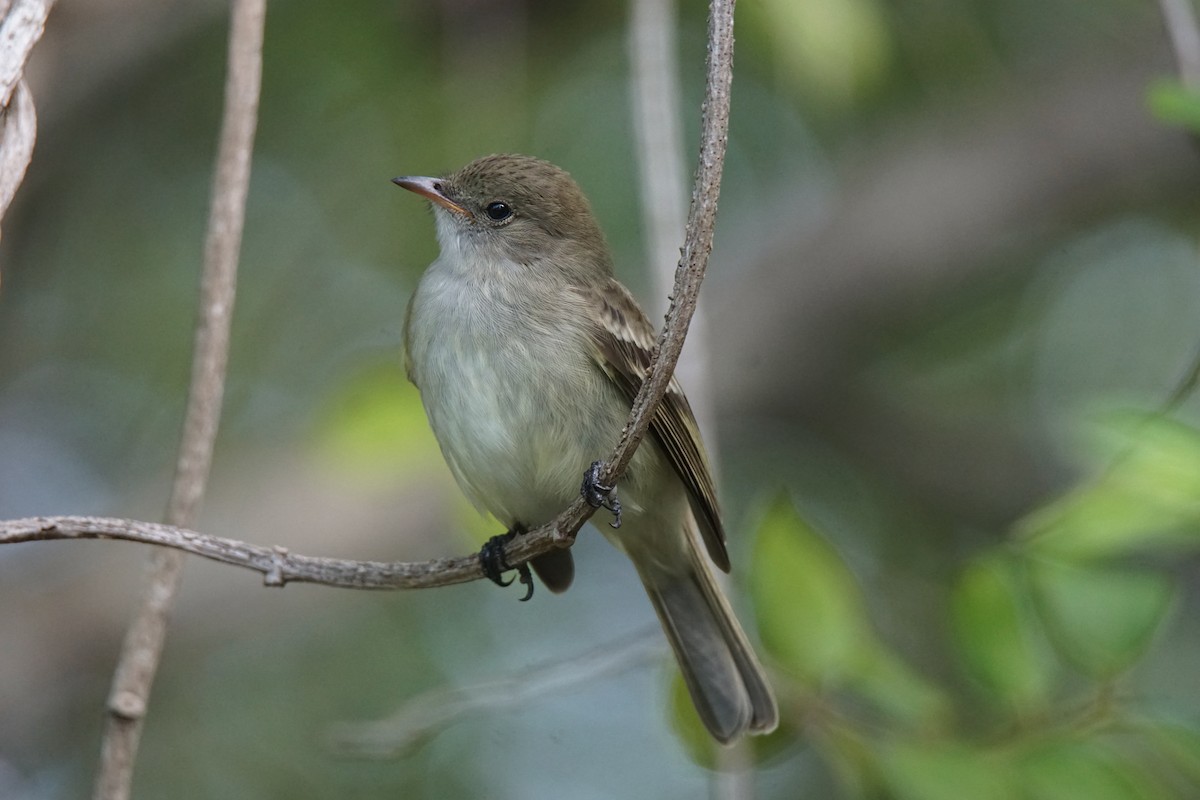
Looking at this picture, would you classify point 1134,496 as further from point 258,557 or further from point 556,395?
point 258,557

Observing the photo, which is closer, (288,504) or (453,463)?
(453,463)

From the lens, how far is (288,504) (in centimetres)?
576

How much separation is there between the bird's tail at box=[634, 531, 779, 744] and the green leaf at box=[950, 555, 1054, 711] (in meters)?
0.67

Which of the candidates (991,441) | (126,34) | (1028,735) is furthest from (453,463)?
(991,441)

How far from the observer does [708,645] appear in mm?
4027

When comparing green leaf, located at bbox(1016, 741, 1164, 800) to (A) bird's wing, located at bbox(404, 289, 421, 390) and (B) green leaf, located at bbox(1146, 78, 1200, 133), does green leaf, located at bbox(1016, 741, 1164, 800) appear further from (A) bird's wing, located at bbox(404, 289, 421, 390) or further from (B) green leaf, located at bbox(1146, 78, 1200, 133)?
(A) bird's wing, located at bbox(404, 289, 421, 390)

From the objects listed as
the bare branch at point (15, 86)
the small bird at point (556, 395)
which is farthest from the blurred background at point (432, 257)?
the bare branch at point (15, 86)

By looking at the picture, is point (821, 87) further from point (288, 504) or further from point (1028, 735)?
point (288, 504)

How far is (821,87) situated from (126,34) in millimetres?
2806

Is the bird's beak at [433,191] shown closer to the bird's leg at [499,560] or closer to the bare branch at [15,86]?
the bird's leg at [499,560]

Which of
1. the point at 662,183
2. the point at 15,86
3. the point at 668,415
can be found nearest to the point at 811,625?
the point at 668,415

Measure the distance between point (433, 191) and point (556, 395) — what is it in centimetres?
87

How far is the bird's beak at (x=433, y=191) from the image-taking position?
398 cm

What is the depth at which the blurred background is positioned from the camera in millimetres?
5754
